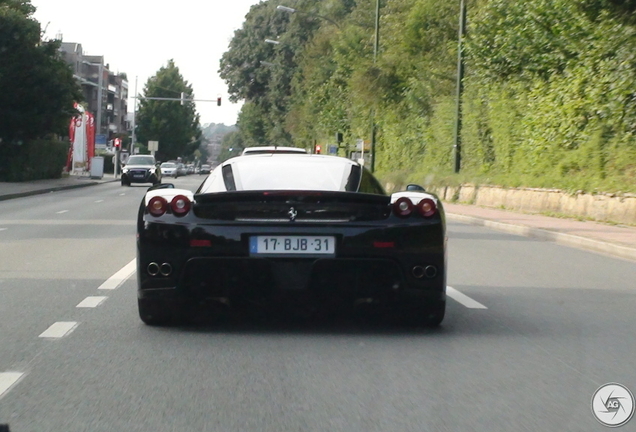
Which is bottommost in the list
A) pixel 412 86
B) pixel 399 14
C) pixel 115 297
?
pixel 115 297

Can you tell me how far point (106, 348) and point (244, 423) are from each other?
6.97 feet

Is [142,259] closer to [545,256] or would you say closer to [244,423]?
[244,423]

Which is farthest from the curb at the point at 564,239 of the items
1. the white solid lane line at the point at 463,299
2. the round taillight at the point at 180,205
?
the round taillight at the point at 180,205

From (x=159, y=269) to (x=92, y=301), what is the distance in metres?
1.94

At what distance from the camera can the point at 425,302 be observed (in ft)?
24.1

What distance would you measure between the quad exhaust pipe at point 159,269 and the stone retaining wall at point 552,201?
15423 millimetres

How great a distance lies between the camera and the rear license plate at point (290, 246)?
277 inches

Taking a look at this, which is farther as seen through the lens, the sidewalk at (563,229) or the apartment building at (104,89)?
the apartment building at (104,89)

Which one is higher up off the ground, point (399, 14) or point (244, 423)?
point (399, 14)

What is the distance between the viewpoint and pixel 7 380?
225 inches

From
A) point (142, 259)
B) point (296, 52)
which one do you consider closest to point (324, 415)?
point (142, 259)

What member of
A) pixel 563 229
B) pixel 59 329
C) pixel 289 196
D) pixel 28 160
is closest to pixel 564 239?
pixel 563 229

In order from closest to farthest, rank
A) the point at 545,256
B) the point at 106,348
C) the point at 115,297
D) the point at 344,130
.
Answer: the point at 106,348 < the point at 115,297 < the point at 545,256 < the point at 344,130

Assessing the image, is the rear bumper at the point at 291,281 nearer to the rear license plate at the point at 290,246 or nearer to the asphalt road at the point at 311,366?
the rear license plate at the point at 290,246
